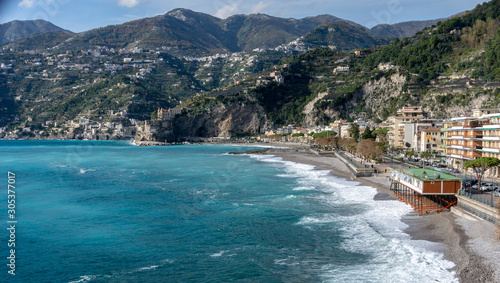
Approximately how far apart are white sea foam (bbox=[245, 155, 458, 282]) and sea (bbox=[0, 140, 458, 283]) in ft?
0.13

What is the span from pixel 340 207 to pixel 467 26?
115 m

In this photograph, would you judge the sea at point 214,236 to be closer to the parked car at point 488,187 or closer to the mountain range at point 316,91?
the parked car at point 488,187

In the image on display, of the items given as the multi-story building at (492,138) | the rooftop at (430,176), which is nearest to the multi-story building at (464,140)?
the multi-story building at (492,138)

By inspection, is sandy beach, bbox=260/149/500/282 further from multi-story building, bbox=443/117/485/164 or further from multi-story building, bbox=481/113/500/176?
multi-story building, bbox=443/117/485/164

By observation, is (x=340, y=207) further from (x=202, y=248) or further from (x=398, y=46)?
(x=398, y=46)

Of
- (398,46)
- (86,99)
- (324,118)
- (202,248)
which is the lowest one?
(202,248)

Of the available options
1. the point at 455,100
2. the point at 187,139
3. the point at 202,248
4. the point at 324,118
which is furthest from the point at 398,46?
the point at 202,248

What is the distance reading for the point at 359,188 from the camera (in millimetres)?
32844

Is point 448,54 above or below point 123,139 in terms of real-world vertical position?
above

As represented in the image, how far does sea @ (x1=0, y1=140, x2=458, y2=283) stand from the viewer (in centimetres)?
1498

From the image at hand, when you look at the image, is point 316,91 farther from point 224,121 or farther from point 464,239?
point 464,239

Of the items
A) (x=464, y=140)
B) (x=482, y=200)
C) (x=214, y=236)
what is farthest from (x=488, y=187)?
(x=214, y=236)

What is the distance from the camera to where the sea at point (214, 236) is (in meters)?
15.0

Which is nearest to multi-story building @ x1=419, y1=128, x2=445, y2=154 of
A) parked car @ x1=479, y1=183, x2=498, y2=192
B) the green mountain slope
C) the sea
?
the green mountain slope
